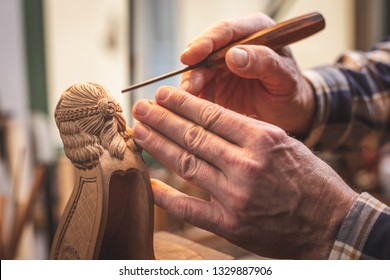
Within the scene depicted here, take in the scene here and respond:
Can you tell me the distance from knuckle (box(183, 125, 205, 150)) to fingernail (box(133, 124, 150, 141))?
76mm

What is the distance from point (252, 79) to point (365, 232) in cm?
50

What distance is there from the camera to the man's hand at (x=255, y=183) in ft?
2.16

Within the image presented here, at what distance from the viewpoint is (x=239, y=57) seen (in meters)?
0.82

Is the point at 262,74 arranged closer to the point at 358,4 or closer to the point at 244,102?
the point at 244,102

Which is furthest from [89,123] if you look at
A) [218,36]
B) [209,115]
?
[218,36]

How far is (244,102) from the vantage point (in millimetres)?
1071

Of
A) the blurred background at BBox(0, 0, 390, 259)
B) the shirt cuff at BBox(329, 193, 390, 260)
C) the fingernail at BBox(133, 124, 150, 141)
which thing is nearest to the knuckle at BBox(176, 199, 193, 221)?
the fingernail at BBox(133, 124, 150, 141)

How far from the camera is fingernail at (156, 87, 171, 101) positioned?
2.43 ft

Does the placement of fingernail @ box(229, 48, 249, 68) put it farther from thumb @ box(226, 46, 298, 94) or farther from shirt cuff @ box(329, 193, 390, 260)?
shirt cuff @ box(329, 193, 390, 260)

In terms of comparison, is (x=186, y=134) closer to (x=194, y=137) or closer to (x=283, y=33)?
(x=194, y=137)

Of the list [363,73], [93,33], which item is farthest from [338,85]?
[93,33]

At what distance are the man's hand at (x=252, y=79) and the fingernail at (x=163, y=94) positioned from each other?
0.50 feet
